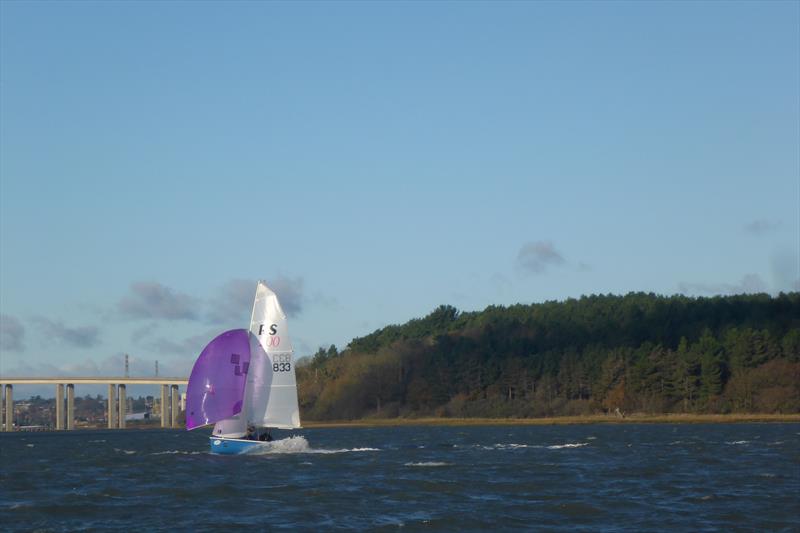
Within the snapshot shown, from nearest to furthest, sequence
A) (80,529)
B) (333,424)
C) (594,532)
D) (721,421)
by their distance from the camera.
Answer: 1. (594,532)
2. (80,529)
3. (721,421)
4. (333,424)

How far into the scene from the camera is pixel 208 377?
7006 cm

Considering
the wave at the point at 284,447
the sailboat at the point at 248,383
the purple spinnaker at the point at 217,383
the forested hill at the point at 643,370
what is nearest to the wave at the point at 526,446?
the wave at the point at 284,447

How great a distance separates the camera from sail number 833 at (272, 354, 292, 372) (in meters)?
71.6

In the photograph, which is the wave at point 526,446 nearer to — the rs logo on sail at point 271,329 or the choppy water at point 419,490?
the choppy water at point 419,490

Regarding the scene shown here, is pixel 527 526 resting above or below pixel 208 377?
below

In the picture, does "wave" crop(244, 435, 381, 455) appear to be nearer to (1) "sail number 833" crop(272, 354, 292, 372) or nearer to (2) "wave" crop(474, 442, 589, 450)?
(1) "sail number 833" crop(272, 354, 292, 372)

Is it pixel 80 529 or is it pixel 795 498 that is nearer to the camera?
pixel 80 529

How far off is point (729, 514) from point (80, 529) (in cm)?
2324

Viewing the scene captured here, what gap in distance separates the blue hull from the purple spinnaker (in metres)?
1.78

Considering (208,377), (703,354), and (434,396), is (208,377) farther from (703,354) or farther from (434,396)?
(434,396)

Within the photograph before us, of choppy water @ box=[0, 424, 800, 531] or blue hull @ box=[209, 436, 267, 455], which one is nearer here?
choppy water @ box=[0, 424, 800, 531]

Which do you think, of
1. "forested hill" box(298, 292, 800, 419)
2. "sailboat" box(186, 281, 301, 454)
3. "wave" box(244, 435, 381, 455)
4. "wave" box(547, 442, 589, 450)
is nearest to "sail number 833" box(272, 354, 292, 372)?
"sailboat" box(186, 281, 301, 454)

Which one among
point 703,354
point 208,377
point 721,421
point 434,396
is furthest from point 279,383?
point 434,396

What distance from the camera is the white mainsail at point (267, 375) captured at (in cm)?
7106
